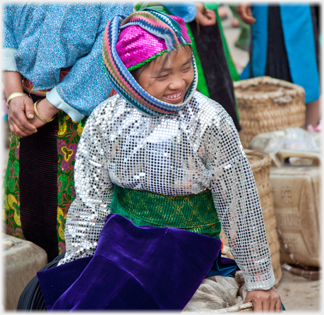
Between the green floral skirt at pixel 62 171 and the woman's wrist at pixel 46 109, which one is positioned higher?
the woman's wrist at pixel 46 109

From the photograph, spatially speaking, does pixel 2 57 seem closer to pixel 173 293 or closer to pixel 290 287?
pixel 173 293

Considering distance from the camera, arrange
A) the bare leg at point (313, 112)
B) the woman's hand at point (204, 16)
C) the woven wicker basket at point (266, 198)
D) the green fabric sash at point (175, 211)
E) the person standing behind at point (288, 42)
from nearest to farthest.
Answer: the green fabric sash at point (175, 211), the woven wicker basket at point (266, 198), the woman's hand at point (204, 16), the person standing behind at point (288, 42), the bare leg at point (313, 112)

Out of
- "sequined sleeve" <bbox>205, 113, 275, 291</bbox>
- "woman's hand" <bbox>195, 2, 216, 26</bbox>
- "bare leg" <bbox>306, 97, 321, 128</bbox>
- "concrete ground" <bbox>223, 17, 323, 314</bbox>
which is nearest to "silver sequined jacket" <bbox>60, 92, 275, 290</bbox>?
"sequined sleeve" <bbox>205, 113, 275, 291</bbox>

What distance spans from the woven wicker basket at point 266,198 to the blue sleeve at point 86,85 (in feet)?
2.98

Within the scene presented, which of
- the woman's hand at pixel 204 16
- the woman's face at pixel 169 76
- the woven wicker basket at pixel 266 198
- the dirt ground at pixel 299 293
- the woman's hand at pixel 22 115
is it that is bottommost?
the dirt ground at pixel 299 293

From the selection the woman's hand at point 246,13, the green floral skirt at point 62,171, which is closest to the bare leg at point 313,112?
the woman's hand at point 246,13

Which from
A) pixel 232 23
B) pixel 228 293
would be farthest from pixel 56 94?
pixel 232 23

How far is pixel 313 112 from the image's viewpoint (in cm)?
418

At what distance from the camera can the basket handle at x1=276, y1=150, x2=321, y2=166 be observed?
105 inches

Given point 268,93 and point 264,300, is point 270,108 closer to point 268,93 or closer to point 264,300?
point 268,93

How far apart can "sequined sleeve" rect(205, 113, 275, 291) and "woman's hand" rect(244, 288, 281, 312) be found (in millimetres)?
17

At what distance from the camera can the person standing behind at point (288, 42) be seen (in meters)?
3.84

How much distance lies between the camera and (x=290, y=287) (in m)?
2.62

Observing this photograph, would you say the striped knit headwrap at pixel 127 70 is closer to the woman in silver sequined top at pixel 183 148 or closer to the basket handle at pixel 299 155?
the woman in silver sequined top at pixel 183 148
